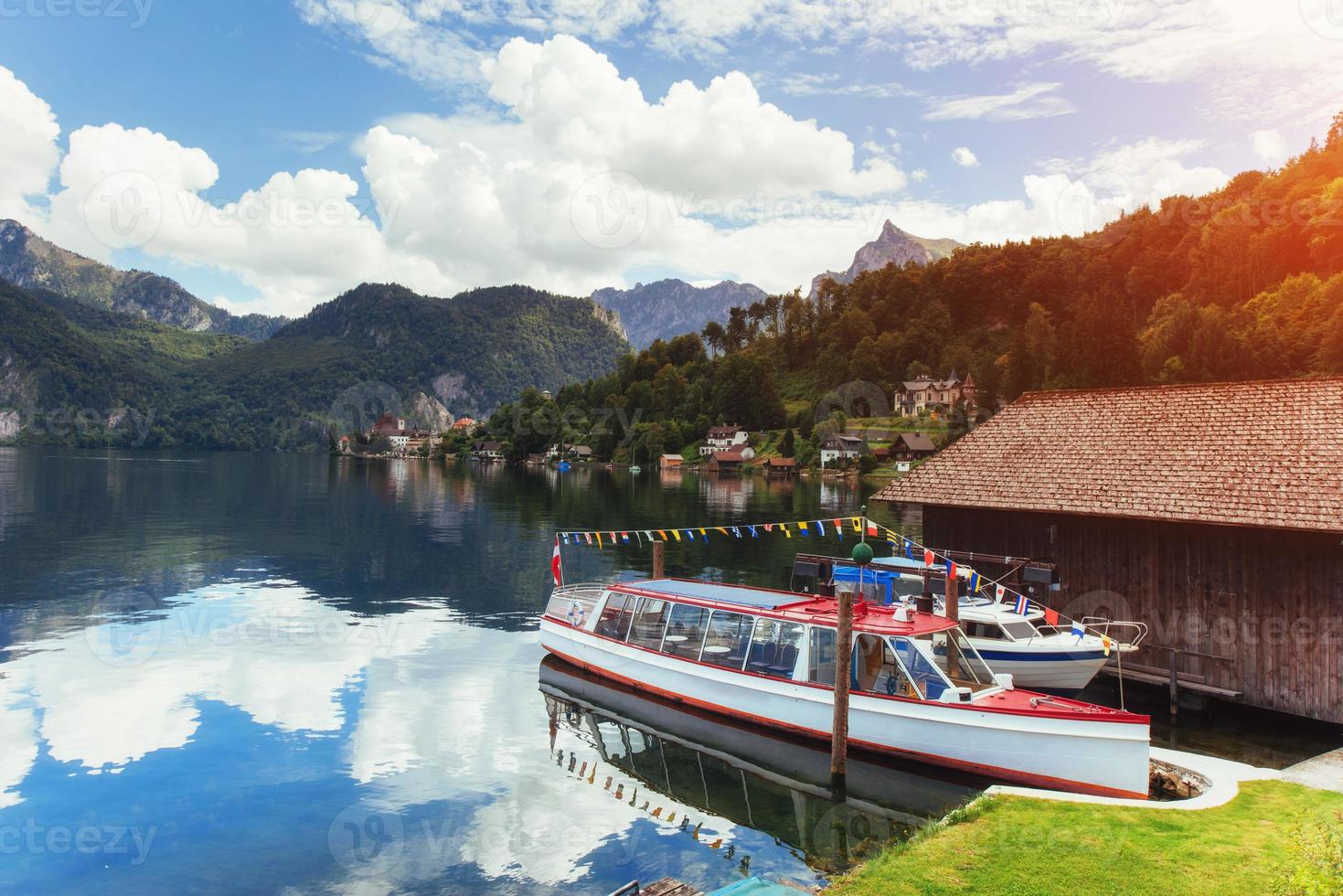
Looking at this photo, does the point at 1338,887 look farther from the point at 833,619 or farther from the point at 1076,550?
the point at 1076,550

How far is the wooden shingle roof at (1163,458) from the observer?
2042 cm

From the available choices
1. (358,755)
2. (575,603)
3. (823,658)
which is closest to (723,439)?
(575,603)

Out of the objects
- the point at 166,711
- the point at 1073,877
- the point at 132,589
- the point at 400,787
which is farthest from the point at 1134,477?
the point at 132,589

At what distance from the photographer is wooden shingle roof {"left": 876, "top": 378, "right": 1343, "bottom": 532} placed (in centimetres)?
2042

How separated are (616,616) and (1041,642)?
12646 millimetres

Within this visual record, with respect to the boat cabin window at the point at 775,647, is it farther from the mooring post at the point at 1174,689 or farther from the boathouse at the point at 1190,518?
the mooring post at the point at 1174,689

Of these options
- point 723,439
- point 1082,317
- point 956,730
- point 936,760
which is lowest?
point 936,760

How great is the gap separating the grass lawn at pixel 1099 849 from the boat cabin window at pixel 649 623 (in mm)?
12458

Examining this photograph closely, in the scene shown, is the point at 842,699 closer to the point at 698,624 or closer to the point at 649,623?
the point at 698,624

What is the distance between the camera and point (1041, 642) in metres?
22.7

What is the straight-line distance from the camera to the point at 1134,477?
23203 millimetres

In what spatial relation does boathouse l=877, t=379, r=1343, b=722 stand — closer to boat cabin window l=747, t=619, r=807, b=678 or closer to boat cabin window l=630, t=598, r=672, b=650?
boat cabin window l=747, t=619, r=807, b=678

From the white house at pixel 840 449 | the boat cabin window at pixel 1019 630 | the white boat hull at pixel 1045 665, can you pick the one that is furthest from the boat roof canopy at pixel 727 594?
the white house at pixel 840 449

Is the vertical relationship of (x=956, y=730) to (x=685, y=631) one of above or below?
below
